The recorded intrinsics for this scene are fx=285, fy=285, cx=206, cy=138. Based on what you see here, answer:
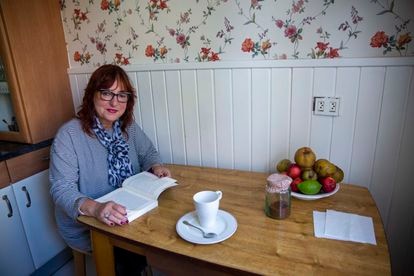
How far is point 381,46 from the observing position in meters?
1.14

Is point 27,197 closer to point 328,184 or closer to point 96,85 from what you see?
point 96,85

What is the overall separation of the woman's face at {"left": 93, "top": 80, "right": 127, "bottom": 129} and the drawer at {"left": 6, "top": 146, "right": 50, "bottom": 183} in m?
0.65

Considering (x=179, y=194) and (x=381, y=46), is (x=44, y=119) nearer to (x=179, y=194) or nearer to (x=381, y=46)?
(x=179, y=194)

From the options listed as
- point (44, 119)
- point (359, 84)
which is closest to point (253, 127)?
point (359, 84)

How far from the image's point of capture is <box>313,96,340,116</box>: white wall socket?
4.14 feet

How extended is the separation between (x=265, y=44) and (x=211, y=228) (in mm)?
868

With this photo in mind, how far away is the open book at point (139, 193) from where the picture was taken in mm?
1095

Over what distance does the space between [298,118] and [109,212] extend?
0.92 m

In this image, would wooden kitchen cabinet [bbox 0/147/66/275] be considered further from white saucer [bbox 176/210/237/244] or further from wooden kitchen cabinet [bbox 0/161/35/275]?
white saucer [bbox 176/210/237/244]

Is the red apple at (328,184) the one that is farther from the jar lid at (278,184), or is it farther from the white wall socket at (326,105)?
the white wall socket at (326,105)

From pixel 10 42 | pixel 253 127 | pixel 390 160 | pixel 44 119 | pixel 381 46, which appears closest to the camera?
pixel 381 46

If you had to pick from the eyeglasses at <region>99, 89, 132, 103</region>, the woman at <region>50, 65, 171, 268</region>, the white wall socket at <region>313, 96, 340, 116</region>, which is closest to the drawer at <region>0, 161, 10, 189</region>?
the woman at <region>50, 65, 171, 268</region>

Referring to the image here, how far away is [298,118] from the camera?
135 cm

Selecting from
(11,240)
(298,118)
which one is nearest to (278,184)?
(298,118)
